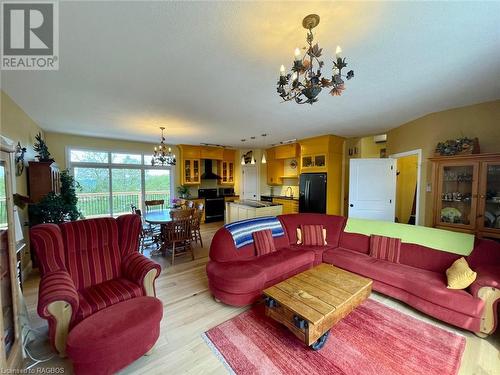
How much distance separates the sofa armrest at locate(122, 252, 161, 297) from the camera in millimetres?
1962

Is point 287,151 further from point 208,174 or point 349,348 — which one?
point 349,348

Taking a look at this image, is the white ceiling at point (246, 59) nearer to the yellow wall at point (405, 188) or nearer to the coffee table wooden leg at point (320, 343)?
the yellow wall at point (405, 188)

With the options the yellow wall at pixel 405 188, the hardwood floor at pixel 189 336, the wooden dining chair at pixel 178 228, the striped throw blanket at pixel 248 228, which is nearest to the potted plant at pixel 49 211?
the hardwood floor at pixel 189 336

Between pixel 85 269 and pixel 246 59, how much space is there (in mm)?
2577

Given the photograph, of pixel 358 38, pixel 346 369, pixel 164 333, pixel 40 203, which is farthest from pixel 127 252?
pixel 358 38

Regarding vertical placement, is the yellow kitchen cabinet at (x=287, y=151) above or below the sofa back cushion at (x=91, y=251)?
above

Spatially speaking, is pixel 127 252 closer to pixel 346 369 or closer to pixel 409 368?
pixel 346 369

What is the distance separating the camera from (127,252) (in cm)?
231

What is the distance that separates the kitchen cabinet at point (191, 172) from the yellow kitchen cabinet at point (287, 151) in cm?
265

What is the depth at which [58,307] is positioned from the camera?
1524 millimetres

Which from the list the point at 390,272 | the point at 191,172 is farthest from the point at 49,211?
the point at 390,272

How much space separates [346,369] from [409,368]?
0.50 meters

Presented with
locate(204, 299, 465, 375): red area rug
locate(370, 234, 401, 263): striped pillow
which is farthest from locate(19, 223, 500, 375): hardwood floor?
locate(370, 234, 401, 263): striped pillow

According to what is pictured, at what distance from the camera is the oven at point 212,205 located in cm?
692
